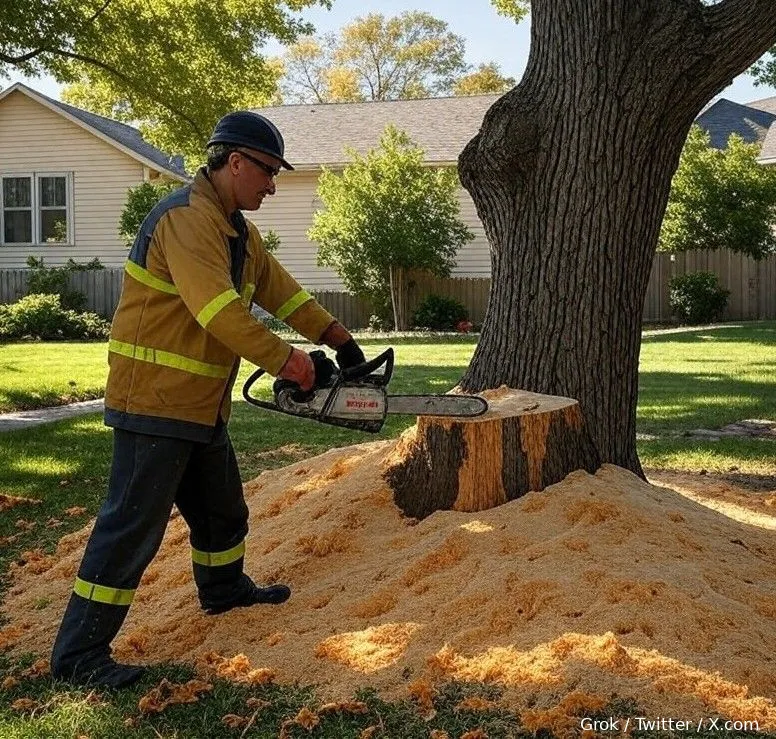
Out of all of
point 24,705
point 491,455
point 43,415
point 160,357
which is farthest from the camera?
point 43,415

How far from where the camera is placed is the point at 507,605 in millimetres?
3734

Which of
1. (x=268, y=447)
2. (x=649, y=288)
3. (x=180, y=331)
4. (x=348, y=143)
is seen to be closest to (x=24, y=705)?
(x=180, y=331)

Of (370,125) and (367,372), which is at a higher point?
(370,125)

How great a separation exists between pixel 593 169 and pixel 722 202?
23018 millimetres

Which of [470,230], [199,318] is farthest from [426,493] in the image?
[470,230]

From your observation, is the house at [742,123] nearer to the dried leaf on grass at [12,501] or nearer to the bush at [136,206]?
the bush at [136,206]

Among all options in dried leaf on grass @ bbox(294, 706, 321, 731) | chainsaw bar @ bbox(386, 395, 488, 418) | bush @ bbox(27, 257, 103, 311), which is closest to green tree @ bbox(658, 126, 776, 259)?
bush @ bbox(27, 257, 103, 311)

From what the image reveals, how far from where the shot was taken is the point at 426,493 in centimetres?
470

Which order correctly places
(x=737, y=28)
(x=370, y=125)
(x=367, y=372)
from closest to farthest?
(x=367, y=372), (x=737, y=28), (x=370, y=125)

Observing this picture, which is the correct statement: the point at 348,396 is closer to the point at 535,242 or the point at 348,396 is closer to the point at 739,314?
the point at 535,242

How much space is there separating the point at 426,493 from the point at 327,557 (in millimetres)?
545

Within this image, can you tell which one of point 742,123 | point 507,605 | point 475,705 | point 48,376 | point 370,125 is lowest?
point 475,705

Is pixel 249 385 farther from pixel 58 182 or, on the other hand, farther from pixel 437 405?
pixel 58 182

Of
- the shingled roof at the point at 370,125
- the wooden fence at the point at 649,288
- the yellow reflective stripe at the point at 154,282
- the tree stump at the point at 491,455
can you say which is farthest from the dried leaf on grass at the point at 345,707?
the shingled roof at the point at 370,125
